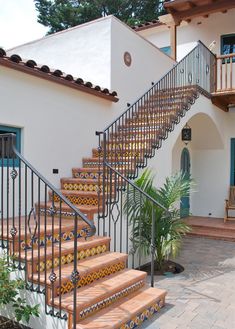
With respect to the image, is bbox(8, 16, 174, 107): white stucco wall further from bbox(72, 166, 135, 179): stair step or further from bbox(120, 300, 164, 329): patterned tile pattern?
bbox(120, 300, 164, 329): patterned tile pattern

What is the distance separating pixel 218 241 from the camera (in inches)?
347

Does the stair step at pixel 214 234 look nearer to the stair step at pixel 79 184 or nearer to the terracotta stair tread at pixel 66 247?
the stair step at pixel 79 184

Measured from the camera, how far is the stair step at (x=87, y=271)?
372cm

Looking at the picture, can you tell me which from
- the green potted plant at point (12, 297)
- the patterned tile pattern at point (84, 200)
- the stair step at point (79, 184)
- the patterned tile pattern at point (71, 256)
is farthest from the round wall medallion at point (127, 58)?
the green potted plant at point (12, 297)

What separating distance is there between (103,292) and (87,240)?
1.04 meters

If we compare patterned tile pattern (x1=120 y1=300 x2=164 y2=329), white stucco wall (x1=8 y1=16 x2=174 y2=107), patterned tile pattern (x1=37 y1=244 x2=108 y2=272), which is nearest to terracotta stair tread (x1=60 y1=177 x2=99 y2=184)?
patterned tile pattern (x1=37 y1=244 x2=108 y2=272)

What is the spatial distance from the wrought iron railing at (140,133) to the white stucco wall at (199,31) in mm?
2160

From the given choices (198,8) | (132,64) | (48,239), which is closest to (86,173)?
(48,239)

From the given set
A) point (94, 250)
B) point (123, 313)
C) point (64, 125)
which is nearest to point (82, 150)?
point (64, 125)

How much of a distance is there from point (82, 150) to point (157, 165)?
5.11ft

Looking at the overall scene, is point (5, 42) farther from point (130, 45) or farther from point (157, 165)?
point (157, 165)

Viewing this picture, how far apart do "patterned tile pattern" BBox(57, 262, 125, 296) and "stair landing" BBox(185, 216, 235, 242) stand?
4.87 m

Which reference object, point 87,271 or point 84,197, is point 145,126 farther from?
point 87,271

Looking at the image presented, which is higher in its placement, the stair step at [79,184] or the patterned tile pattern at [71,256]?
the stair step at [79,184]
